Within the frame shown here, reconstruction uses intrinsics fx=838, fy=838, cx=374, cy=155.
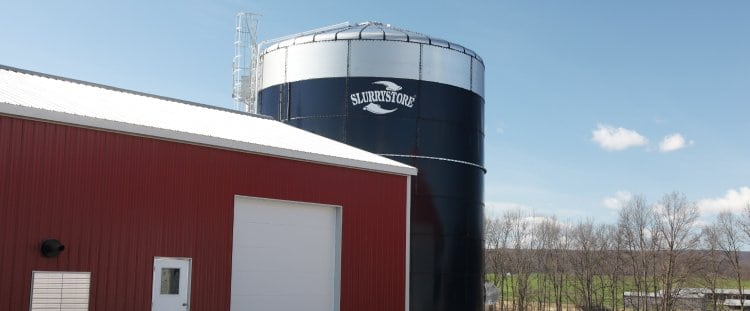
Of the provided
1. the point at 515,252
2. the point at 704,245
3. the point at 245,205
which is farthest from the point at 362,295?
the point at 515,252

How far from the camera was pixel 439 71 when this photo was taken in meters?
27.2

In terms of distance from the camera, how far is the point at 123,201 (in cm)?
1596

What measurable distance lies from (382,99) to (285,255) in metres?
8.62

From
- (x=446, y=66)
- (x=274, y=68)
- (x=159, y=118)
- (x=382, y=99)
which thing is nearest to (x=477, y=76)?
(x=446, y=66)

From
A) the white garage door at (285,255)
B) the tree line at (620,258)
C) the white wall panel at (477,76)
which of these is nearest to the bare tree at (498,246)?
the tree line at (620,258)

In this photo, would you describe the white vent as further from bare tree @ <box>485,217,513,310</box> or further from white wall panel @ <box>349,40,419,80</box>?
bare tree @ <box>485,217,513,310</box>

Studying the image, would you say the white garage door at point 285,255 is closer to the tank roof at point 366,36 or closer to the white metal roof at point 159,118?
the white metal roof at point 159,118

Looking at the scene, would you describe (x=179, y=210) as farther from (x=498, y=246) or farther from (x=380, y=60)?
(x=498, y=246)

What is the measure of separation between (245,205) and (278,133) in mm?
3864

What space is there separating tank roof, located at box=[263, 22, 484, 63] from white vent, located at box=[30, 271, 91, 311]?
1374cm

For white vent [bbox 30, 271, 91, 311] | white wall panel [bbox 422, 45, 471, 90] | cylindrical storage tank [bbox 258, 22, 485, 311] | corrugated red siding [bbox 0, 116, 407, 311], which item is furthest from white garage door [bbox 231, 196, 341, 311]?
white wall panel [bbox 422, 45, 471, 90]

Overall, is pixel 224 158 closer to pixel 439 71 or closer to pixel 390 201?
pixel 390 201

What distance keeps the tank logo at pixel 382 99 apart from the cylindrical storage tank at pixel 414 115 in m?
0.03

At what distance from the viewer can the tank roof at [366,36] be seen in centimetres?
2684
